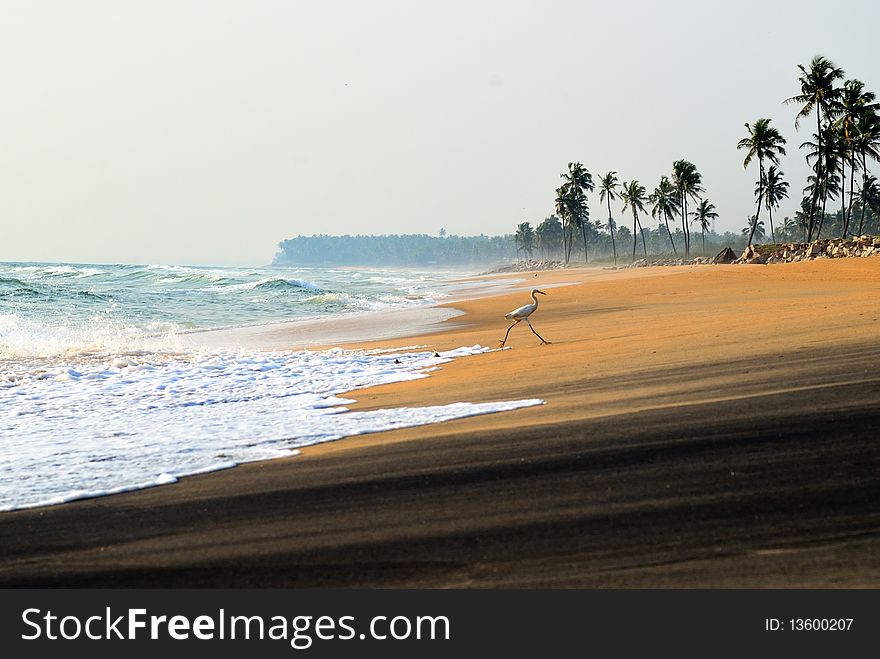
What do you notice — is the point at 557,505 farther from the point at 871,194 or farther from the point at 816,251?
the point at 871,194

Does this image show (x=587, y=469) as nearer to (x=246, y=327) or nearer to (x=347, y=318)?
(x=246, y=327)

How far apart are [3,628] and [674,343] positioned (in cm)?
711

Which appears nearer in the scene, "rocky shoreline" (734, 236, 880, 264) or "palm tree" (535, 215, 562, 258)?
"rocky shoreline" (734, 236, 880, 264)

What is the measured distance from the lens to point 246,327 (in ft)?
77.6

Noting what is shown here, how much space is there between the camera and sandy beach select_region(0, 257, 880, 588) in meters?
2.98

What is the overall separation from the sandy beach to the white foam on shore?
423 mm

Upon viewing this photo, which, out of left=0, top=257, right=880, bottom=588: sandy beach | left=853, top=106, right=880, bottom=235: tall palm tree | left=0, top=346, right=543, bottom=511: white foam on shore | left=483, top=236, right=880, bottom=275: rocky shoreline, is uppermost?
left=853, top=106, right=880, bottom=235: tall palm tree

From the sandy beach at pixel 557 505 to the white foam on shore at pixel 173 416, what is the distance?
16.7 inches

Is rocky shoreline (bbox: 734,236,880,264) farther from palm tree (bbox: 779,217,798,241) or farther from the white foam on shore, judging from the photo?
palm tree (bbox: 779,217,798,241)

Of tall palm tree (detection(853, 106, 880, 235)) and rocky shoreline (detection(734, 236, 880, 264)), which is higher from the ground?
tall palm tree (detection(853, 106, 880, 235))

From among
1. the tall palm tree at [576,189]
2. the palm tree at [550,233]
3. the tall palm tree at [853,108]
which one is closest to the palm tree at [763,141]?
the tall palm tree at [853,108]

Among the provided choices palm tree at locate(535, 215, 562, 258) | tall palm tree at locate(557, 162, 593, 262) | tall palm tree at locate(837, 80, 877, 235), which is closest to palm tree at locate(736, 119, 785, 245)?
tall palm tree at locate(837, 80, 877, 235)

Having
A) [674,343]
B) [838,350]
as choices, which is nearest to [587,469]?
[838,350]

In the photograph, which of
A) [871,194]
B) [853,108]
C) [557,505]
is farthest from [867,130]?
[557,505]
